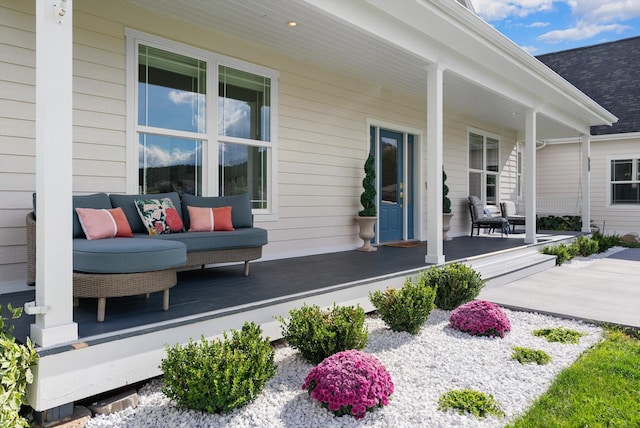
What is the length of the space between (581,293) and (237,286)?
4.15 metres

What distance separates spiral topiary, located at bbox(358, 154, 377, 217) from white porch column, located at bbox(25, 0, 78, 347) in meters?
4.76

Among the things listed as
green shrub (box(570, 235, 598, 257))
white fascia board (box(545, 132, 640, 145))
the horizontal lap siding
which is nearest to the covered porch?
green shrub (box(570, 235, 598, 257))

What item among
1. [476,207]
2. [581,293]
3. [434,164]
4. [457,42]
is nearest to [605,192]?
[476,207]

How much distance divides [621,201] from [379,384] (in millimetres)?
12747

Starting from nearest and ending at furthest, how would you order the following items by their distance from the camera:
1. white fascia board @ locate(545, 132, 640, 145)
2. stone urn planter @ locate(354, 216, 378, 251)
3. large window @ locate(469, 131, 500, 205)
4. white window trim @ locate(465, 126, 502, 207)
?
1. stone urn planter @ locate(354, 216, 378, 251)
2. white window trim @ locate(465, 126, 502, 207)
3. large window @ locate(469, 131, 500, 205)
4. white fascia board @ locate(545, 132, 640, 145)

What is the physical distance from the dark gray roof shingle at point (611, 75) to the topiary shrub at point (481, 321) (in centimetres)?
1101

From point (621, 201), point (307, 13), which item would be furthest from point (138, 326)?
point (621, 201)

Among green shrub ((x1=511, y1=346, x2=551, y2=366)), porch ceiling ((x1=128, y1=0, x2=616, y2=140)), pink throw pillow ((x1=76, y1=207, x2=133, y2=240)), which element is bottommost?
green shrub ((x1=511, y1=346, x2=551, y2=366))

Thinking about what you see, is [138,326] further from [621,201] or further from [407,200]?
[621,201]

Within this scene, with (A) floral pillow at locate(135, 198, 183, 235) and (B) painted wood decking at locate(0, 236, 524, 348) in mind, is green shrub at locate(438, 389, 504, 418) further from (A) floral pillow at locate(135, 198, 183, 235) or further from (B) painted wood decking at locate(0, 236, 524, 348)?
(A) floral pillow at locate(135, 198, 183, 235)

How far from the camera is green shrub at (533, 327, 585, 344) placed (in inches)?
145

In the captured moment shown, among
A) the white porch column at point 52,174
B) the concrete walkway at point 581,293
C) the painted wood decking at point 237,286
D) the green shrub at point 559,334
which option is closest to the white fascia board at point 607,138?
the concrete walkway at point 581,293

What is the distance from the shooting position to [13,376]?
80.0 inches

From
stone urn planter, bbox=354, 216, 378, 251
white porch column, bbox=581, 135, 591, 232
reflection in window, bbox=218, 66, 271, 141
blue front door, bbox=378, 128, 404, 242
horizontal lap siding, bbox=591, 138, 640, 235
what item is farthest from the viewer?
horizontal lap siding, bbox=591, 138, 640, 235
